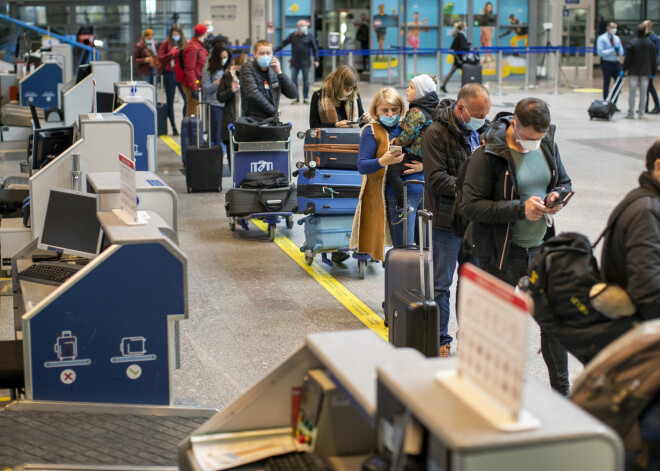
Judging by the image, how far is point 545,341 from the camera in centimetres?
505

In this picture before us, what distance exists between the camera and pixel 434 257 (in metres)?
6.05

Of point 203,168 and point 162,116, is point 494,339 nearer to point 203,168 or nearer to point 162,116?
point 203,168

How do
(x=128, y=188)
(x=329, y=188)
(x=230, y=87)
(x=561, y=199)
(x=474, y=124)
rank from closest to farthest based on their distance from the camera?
(x=128, y=188), (x=561, y=199), (x=474, y=124), (x=329, y=188), (x=230, y=87)

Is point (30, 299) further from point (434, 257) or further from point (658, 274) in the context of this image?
point (658, 274)

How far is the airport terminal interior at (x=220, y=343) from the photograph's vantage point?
7.36ft

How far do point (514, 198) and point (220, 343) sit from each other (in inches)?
99.4

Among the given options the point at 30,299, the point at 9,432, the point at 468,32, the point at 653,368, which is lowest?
the point at 9,432

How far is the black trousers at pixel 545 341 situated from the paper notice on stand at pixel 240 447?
2183mm

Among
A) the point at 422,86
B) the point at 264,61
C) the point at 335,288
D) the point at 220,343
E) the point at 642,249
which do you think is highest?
the point at 264,61

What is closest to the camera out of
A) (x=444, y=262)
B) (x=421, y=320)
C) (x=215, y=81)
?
(x=421, y=320)

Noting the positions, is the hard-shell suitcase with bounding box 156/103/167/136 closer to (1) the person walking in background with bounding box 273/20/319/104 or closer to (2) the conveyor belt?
(1) the person walking in background with bounding box 273/20/319/104

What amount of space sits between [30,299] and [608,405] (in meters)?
3.51

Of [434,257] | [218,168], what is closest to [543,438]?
[434,257]

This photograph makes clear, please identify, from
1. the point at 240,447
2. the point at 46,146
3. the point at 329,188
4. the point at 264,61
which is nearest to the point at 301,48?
the point at 264,61
